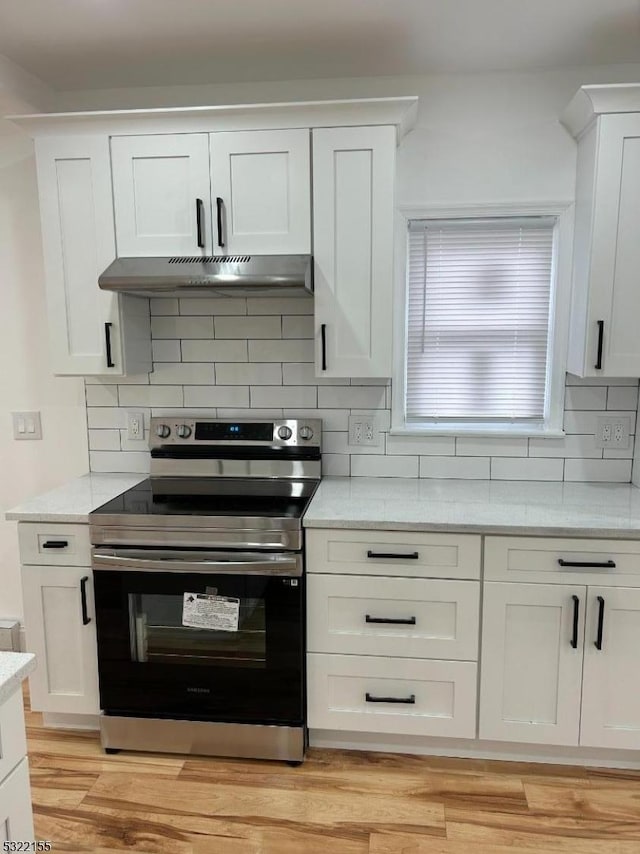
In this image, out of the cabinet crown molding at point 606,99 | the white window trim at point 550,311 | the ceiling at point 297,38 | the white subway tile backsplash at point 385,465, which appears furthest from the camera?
the white subway tile backsplash at point 385,465

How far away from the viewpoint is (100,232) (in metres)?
2.35

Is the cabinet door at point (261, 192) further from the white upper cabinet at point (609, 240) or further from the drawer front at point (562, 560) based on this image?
the drawer front at point (562, 560)

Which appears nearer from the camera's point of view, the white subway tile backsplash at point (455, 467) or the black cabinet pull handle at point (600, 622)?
the black cabinet pull handle at point (600, 622)

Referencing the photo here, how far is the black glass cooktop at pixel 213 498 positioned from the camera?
2.17 meters

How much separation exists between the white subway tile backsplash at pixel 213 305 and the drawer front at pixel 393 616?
1.22 metres

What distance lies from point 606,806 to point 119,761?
173cm

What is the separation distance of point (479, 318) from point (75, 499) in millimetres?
1833

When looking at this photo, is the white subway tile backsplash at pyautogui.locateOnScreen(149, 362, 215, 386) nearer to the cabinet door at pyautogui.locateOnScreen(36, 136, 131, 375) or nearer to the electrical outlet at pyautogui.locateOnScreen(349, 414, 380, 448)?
the cabinet door at pyautogui.locateOnScreen(36, 136, 131, 375)

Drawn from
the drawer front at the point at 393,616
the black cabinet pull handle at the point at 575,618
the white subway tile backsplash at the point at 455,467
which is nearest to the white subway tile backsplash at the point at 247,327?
the white subway tile backsplash at the point at 455,467

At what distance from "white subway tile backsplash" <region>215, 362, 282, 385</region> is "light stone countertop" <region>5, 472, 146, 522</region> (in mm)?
596

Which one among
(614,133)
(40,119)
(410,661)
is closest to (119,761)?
(410,661)

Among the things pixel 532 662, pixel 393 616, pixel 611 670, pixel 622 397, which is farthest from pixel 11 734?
pixel 622 397

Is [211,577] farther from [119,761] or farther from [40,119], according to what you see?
[40,119]

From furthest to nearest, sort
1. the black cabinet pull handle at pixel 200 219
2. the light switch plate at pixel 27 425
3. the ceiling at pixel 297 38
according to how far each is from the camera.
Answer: the light switch plate at pixel 27 425, the black cabinet pull handle at pixel 200 219, the ceiling at pixel 297 38
